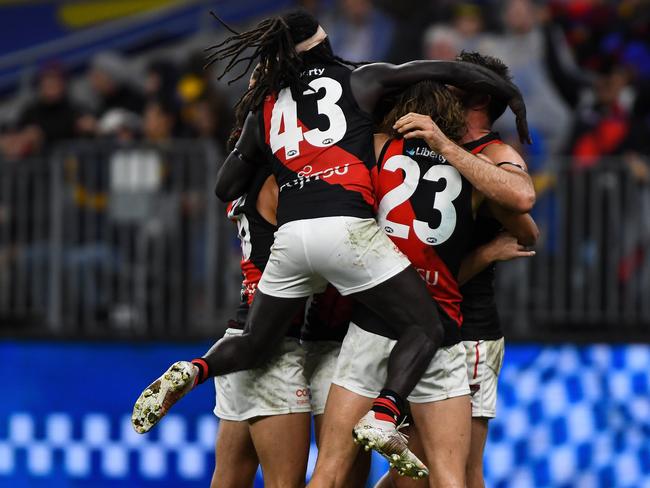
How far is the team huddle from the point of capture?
17.2ft

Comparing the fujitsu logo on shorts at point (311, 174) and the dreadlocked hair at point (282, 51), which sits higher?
the dreadlocked hair at point (282, 51)

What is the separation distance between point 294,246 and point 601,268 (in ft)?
13.4

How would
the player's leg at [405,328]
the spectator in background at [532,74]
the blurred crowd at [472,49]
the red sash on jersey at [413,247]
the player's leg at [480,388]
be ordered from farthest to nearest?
the spectator in background at [532,74], the blurred crowd at [472,49], the player's leg at [480,388], the red sash on jersey at [413,247], the player's leg at [405,328]

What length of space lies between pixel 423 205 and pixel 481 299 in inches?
27.4

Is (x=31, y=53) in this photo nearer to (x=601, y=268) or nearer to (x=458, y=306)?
(x=601, y=268)

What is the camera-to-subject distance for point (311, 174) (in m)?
5.37

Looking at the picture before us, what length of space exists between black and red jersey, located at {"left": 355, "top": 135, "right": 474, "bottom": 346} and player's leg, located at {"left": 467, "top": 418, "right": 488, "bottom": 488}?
2.49 feet

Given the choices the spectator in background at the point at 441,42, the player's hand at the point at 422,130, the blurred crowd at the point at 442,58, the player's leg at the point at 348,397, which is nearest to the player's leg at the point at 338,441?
the player's leg at the point at 348,397

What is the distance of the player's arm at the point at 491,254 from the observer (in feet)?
18.4

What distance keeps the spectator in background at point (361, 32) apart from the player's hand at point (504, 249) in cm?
551

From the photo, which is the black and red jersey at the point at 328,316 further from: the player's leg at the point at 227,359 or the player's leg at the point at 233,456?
the player's leg at the point at 233,456

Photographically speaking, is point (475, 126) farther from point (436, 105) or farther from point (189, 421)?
point (189, 421)

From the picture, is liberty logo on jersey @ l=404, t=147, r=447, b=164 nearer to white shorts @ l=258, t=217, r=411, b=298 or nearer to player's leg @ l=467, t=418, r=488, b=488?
white shorts @ l=258, t=217, r=411, b=298

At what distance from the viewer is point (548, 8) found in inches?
443
